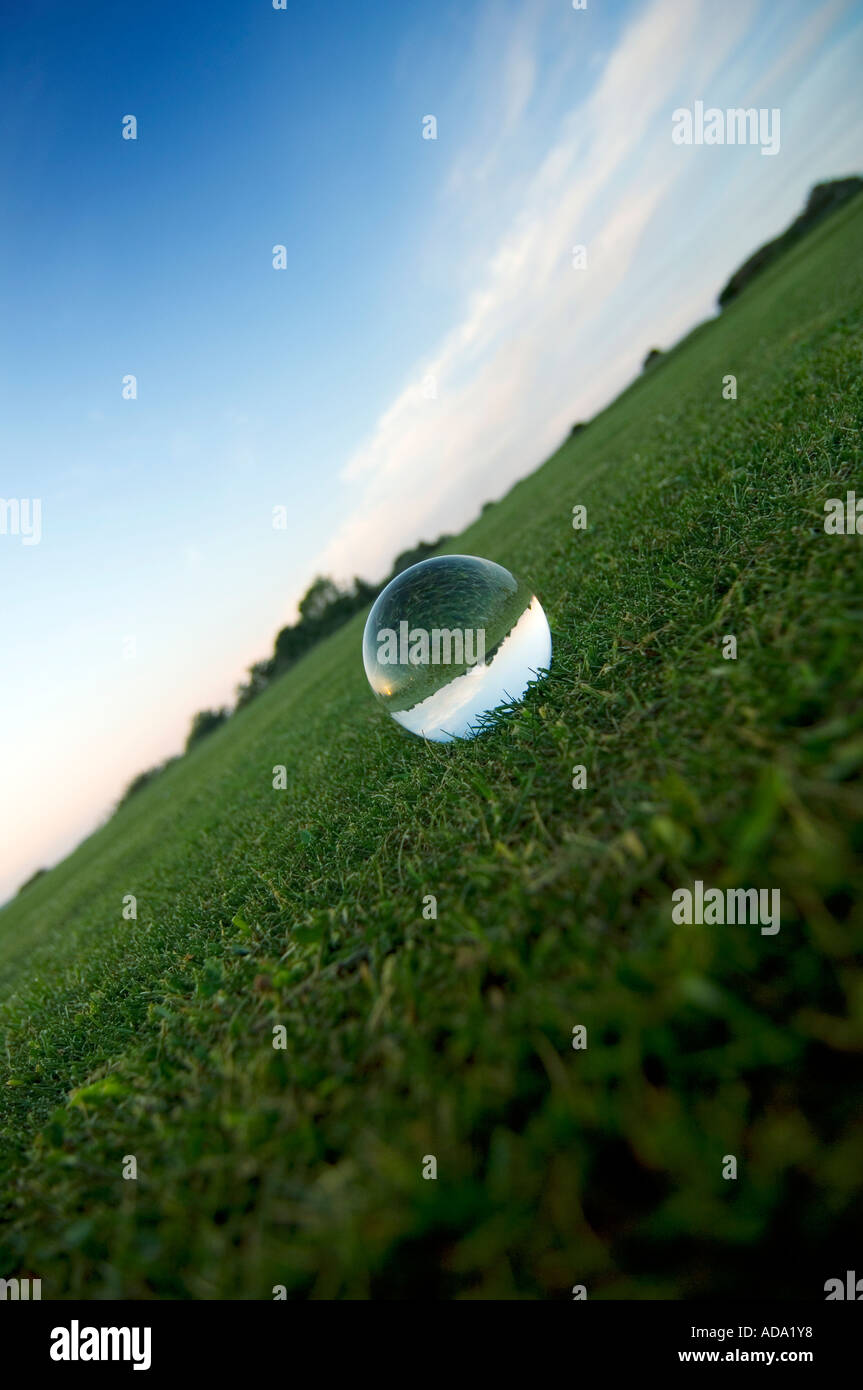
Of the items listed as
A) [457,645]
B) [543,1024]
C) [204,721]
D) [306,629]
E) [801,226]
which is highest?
[801,226]

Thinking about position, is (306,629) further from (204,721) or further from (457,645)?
(457,645)

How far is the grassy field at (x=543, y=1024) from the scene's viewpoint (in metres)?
0.90

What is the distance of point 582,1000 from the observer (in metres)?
1.12

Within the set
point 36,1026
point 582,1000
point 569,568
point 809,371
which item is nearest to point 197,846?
point 36,1026

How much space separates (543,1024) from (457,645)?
1936mm

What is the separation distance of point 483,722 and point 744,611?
118cm

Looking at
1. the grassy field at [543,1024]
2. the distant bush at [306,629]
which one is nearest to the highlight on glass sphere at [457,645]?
the grassy field at [543,1024]

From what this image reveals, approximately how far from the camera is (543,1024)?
1.14m

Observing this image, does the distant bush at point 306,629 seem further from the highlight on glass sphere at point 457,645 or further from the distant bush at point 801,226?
the highlight on glass sphere at point 457,645

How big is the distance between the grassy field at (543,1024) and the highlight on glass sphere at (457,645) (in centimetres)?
19

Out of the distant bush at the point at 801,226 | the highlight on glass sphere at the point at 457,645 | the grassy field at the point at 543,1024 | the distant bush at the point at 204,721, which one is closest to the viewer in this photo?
the grassy field at the point at 543,1024

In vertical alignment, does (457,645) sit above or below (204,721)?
below

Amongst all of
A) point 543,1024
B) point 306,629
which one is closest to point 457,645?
point 543,1024

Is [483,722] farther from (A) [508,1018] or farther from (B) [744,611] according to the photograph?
(A) [508,1018]
